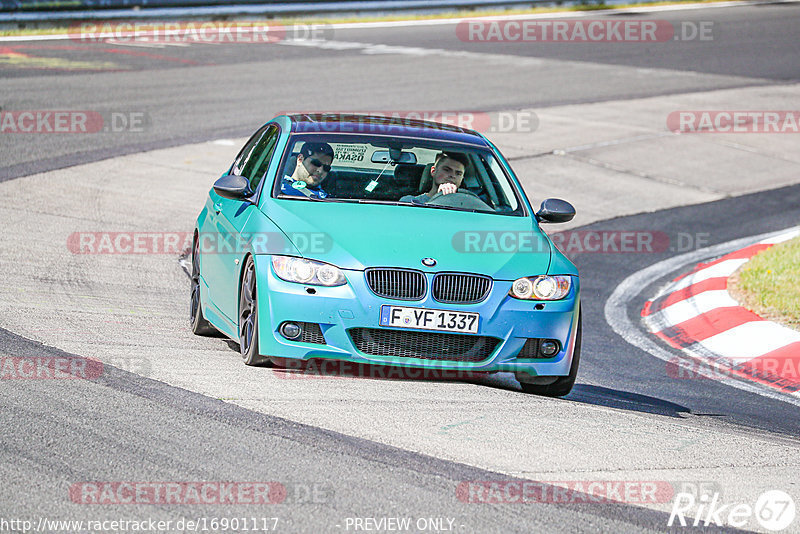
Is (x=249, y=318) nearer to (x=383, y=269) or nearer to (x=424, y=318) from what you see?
(x=383, y=269)

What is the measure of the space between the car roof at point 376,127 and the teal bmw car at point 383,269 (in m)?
0.04

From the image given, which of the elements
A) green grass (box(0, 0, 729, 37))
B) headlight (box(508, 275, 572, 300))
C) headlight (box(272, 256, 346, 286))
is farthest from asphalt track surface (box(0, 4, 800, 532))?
green grass (box(0, 0, 729, 37))

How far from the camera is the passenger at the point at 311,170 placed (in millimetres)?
7594

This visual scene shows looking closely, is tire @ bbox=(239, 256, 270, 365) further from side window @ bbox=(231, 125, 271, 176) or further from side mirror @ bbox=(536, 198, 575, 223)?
side mirror @ bbox=(536, 198, 575, 223)

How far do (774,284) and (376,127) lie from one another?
4.49m

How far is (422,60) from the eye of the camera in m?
25.6

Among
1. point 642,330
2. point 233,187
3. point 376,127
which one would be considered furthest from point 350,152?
point 642,330

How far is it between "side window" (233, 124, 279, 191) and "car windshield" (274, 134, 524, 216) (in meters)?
0.21

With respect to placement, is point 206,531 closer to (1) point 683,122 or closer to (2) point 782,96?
(1) point 683,122

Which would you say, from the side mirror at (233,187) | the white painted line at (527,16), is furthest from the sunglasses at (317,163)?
the white painted line at (527,16)

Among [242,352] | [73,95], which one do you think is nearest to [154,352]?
[242,352]

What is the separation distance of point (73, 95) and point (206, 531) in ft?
51.1

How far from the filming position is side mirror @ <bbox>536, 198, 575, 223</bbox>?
7.80 meters

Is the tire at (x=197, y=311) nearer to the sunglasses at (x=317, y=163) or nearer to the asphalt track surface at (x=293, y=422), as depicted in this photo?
the sunglasses at (x=317, y=163)
